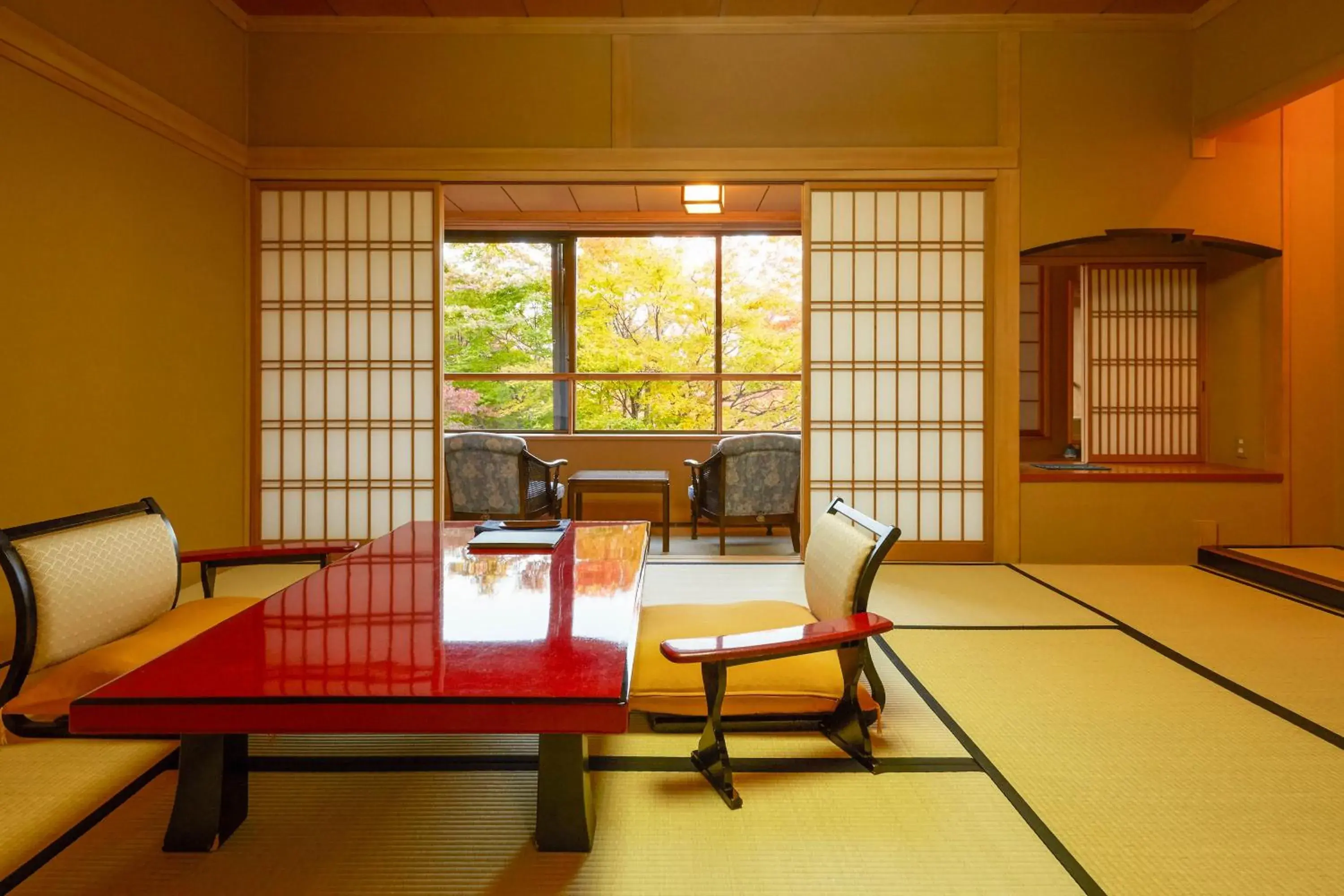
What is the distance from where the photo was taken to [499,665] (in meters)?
1.27

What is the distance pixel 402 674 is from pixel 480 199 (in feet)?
17.8

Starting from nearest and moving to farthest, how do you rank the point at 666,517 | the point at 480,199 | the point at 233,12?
1. the point at 233,12
2. the point at 666,517
3. the point at 480,199

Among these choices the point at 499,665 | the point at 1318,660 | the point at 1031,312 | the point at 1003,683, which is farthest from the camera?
the point at 1031,312

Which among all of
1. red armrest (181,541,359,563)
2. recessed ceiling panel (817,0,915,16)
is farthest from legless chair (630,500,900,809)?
recessed ceiling panel (817,0,915,16)

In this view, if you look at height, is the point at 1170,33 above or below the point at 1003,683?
above

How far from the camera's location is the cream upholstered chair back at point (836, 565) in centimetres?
186

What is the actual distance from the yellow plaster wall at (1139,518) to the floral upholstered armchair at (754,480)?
4.40 ft

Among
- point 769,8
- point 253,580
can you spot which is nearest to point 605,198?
point 769,8

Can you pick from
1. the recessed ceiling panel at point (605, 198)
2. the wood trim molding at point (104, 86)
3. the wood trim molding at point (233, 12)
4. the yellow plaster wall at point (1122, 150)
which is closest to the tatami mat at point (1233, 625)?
the yellow plaster wall at point (1122, 150)

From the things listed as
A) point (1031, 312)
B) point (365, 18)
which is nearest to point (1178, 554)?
point (1031, 312)

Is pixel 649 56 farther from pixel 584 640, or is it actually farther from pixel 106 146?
pixel 584 640

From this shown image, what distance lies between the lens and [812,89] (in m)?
4.07

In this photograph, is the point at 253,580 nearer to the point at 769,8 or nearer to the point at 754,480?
the point at 754,480

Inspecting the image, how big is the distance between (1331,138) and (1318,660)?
123 inches
